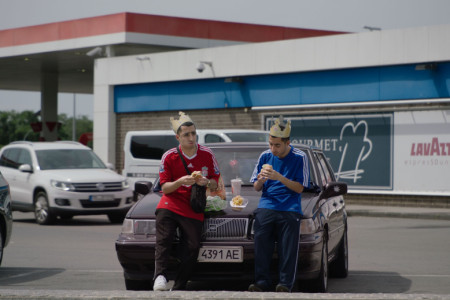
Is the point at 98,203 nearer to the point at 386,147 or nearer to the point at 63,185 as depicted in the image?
the point at 63,185

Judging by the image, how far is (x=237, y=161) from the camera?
9195mm

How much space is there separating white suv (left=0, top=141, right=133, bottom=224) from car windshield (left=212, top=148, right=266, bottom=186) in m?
9.05

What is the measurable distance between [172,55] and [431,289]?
73.1 ft

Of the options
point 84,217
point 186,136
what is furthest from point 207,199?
point 84,217

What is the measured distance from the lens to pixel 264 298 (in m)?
5.79

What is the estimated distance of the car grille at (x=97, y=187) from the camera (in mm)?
17922

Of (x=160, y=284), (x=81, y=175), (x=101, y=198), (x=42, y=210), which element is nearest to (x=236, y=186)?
(x=160, y=284)

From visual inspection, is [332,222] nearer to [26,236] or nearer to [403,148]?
[26,236]

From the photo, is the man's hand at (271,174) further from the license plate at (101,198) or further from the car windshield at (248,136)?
the car windshield at (248,136)

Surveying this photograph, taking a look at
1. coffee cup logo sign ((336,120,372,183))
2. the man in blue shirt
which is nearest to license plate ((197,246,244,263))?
the man in blue shirt

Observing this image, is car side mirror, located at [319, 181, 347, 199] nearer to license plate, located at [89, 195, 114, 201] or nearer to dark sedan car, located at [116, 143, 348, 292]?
dark sedan car, located at [116, 143, 348, 292]

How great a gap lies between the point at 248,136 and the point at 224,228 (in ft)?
41.2

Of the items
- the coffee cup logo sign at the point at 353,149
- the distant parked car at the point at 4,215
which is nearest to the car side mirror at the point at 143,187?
the distant parked car at the point at 4,215

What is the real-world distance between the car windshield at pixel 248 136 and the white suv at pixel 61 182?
3056 millimetres
